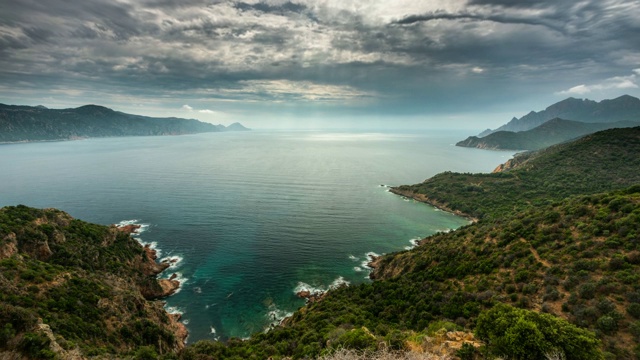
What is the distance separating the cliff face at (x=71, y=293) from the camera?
2638 cm

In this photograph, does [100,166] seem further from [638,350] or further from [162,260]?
[638,350]

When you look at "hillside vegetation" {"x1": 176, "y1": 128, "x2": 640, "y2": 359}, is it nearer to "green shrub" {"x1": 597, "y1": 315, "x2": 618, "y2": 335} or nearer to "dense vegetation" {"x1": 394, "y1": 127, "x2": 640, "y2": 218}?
"green shrub" {"x1": 597, "y1": 315, "x2": 618, "y2": 335}

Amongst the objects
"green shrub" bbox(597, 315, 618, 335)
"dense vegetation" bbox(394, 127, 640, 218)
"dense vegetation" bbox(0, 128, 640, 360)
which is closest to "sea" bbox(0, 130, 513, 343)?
"dense vegetation" bbox(0, 128, 640, 360)

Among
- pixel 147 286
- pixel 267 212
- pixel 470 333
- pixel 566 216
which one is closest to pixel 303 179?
pixel 267 212

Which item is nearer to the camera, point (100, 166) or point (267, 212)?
point (267, 212)

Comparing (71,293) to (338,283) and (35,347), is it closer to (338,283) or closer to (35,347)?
(35,347)

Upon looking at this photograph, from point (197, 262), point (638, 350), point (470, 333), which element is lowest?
point (197, 262)

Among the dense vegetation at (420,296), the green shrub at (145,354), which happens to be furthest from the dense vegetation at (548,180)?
the green shrub at (145,354)

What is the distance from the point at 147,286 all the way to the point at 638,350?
227 ft

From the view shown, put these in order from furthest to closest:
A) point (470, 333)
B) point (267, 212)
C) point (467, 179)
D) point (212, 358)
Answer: point (467, 179), point (267, 212), point (212, 358), point (470, 333)

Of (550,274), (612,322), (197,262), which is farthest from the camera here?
(197,262)

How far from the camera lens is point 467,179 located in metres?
135

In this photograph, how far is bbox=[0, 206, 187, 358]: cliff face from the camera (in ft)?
86.5

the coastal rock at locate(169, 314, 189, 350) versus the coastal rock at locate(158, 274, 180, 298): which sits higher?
the coastal rock at locate(158, 274, 180, 298)
